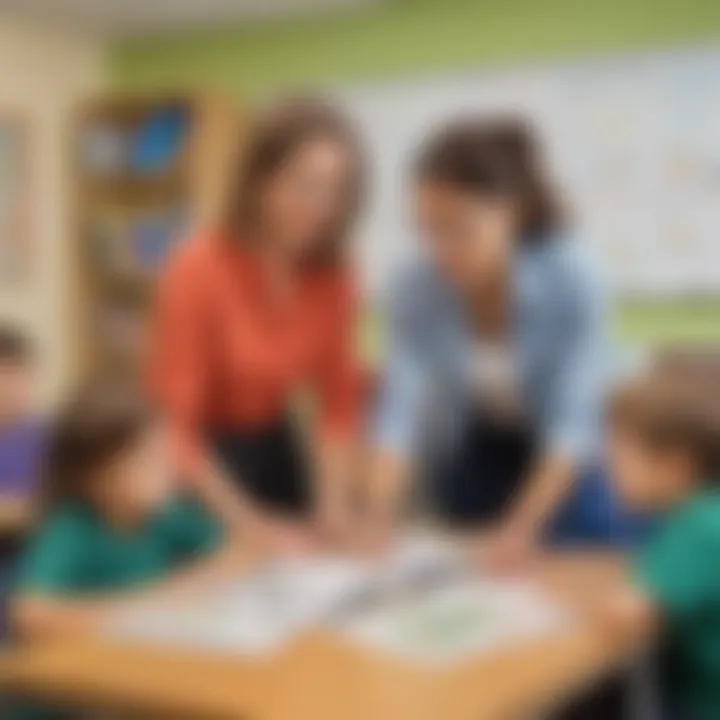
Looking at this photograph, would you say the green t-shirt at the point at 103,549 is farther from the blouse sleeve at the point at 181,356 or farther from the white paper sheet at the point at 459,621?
the white paper sheet at the point at 459,621

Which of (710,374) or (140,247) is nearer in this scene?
(710,374)

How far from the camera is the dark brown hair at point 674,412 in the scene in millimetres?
1377

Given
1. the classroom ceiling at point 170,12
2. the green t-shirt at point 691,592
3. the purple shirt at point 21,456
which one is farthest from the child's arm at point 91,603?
the classroom ceiling at point 170,12

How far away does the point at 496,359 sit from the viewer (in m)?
1.51

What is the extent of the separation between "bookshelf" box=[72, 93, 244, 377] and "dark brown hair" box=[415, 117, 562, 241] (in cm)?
21

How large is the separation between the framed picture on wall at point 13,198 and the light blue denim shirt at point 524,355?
377 mm

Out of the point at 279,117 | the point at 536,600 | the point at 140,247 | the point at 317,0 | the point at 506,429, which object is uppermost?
the point at 317,0

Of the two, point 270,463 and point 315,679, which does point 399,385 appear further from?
point 315,679

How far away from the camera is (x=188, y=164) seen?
1.50m

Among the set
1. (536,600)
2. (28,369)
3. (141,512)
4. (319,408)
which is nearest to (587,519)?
(536,600)

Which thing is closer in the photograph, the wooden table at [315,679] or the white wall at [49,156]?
the wooden table at [315,679]

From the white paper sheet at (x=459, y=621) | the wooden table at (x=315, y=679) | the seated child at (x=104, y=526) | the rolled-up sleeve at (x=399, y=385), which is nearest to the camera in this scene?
the wooden table at (x=315, y=679)

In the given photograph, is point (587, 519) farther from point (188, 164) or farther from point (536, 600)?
point (188, 164)

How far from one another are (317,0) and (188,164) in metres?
0.21
